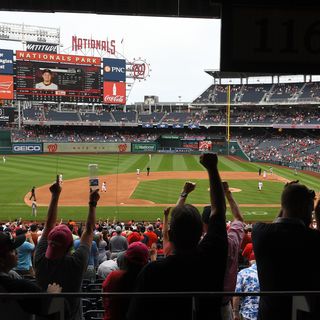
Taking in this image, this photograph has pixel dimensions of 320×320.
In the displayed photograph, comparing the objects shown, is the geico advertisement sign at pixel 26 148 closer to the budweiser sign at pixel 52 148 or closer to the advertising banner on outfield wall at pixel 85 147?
the advertising banner on outfield wall at pixel 85 147

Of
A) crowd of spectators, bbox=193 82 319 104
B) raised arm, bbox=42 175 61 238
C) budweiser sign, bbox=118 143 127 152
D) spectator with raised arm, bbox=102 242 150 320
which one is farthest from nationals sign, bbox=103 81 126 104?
spectator with raised arm, bbox=102 242 150 320

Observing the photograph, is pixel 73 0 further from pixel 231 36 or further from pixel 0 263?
pixel 0 263

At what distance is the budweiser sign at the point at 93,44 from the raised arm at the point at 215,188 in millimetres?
73619

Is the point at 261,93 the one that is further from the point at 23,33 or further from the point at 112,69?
the point at 23,33

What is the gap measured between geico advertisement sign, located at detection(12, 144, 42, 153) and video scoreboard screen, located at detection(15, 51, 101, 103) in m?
6.92

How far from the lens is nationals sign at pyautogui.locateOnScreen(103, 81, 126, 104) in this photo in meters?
60.6

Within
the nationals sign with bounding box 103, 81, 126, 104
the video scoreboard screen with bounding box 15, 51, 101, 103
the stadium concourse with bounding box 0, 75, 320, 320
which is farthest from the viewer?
the nationals sign with bounding box 103, 81, 126, 104

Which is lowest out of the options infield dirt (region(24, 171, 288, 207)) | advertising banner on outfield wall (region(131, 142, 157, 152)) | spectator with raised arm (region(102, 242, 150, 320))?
infield dirt (region(24, 171, 288, 207))

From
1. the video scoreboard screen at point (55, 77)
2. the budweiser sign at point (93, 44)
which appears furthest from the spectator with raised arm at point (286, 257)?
the budweiser sign at point (93, 44)

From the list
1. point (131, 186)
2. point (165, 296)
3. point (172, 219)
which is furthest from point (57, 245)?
point (131, 186)

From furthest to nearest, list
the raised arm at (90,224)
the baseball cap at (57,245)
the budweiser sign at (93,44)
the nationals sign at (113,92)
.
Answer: the budweiser sign at (93,44), the nationals sign at (113,92), the raised arm at (90,224), the baseball cap at (57,245)

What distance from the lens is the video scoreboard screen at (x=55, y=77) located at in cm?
5472

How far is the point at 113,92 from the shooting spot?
6144 cm

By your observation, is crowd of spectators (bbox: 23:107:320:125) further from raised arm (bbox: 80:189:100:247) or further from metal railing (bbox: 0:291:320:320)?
metal railing (bbox: 0:291:320:320)
